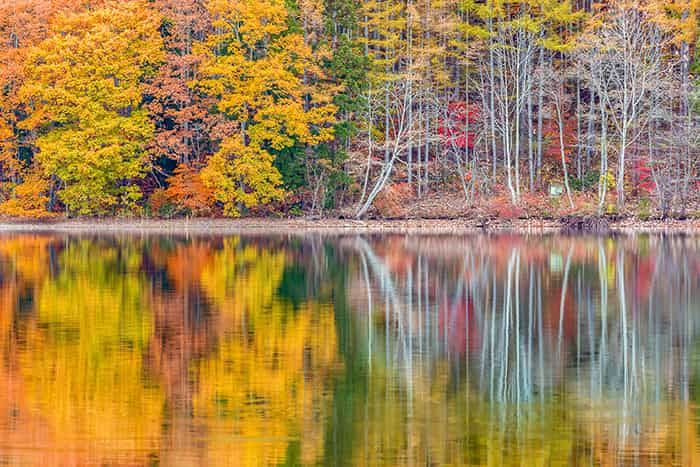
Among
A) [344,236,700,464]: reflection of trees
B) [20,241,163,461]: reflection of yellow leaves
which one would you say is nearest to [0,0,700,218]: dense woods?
[344,236,700,464]: reflection of trees

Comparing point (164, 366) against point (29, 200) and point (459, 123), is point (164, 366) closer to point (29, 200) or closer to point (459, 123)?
point (29, 200)

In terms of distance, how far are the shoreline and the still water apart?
752 inches

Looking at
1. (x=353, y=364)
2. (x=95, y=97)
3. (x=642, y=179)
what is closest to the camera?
(x=353, y=364)

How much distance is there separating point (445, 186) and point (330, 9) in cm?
1110

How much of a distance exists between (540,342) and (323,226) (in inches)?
1457

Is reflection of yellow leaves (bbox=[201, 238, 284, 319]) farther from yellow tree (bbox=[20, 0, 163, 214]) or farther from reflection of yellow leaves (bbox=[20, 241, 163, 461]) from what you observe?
yellow tree (bbox=[20, 0, 163, 214])

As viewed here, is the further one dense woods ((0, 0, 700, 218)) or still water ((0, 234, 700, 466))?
dense woods ((0, 0, 700, 218))

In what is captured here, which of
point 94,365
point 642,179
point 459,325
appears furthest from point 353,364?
point 642,179

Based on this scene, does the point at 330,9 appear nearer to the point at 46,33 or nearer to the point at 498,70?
the point at 498,70

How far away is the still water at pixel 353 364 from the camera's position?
40.5 ft

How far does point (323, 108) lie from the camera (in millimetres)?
56094

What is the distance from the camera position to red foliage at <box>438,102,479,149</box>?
6069 centimetres

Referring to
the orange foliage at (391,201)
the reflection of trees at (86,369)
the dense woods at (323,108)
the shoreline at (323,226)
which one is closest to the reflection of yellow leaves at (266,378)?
the reflection of trees at (86,369)

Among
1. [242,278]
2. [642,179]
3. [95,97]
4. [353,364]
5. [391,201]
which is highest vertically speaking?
[95,97]
